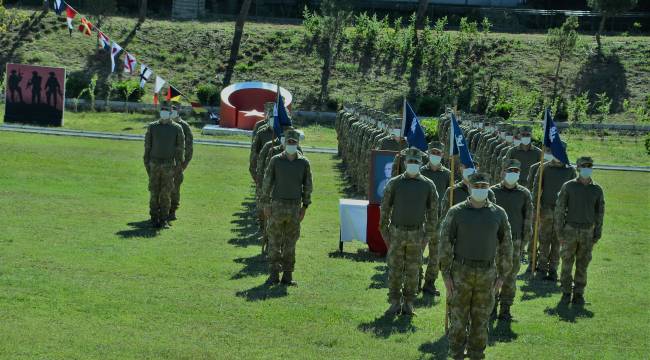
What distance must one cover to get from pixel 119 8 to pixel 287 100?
2614cm

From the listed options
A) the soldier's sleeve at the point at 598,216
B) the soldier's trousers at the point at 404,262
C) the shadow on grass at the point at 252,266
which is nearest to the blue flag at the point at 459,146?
the soldier's trousers at the point at 404,262

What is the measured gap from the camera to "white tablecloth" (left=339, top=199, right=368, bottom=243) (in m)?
20.7

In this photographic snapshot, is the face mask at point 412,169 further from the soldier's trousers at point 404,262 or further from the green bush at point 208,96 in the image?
the green bush at point 208,96

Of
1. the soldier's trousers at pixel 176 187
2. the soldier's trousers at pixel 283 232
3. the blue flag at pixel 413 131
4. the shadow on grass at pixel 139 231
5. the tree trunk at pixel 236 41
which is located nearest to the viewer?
the soldier's trousers at pixel 283 232

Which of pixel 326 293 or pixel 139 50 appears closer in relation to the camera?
pixel 326 293

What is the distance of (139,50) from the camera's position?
6100 centimetres

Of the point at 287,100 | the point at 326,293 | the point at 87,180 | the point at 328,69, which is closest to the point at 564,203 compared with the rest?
the point at 326,293

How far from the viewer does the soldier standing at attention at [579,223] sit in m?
17.1

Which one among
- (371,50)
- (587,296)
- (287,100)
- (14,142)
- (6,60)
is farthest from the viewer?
(371,50)

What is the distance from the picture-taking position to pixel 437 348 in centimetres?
1367

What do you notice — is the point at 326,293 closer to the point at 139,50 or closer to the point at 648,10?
the point at 139,50

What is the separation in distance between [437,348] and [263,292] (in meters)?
3.65

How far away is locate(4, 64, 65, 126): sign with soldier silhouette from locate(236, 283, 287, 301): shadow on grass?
2670cm

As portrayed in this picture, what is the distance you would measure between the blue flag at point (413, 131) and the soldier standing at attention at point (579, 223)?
2.32m
